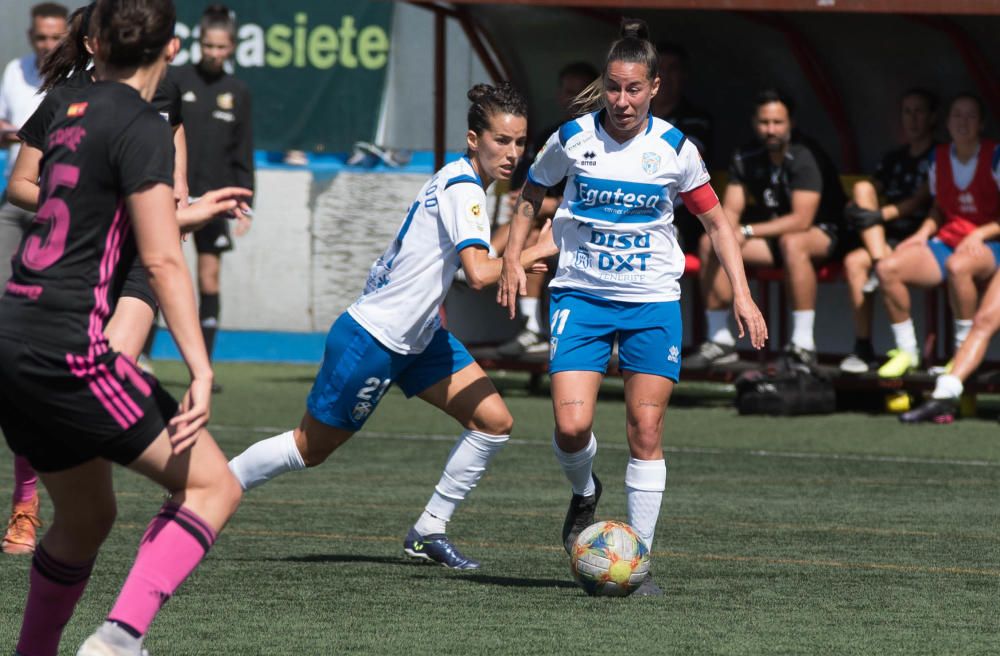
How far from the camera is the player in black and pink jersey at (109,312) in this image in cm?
A: 407

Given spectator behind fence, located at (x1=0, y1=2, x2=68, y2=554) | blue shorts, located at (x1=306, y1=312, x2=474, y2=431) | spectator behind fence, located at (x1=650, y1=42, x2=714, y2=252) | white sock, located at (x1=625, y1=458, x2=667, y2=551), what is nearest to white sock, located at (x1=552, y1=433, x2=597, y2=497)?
white sock, located at (x1=625, y1=458, x2=667, y2=551)

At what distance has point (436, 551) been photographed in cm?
656

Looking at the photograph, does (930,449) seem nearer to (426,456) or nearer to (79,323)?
(426,456)

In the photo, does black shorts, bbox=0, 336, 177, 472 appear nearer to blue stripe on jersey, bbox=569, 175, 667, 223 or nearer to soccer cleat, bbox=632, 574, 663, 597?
soccer cleat, bbox=632, 574, 663, 597

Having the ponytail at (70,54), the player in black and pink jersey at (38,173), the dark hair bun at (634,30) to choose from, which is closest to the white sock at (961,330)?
the dark hair bun at (634,30)

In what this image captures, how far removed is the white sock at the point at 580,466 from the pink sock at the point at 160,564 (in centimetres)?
233

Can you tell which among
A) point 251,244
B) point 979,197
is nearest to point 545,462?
point 979,197

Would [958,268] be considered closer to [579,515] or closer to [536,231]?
[536,231]

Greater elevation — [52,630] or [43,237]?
[43,237]

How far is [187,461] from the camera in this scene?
4211 millimetres

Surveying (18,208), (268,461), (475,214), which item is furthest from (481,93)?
(18,208)

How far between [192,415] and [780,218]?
26.5 feet

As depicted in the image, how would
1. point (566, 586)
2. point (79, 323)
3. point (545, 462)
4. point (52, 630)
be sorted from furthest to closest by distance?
point (545, 462) → point (566, 586) → point (52, 630) → point (79, 323)

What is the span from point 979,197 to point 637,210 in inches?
216
